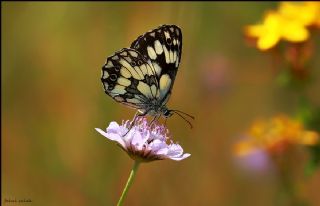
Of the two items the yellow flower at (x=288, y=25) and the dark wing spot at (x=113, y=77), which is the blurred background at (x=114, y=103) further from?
the dark wing spot at (x=113, y=77)

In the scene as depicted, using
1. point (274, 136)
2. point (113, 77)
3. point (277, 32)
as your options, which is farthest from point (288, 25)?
point (113, 77)

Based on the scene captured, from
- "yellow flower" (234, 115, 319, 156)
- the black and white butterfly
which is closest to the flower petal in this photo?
the black and white butterfly

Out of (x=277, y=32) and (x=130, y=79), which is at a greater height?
(x=277, y=32)

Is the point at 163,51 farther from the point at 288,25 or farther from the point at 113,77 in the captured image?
the point at 288,25

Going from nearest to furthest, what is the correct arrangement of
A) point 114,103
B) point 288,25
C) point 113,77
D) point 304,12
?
point 113,77 < point 288,25 < point 304,12 < point 114,103

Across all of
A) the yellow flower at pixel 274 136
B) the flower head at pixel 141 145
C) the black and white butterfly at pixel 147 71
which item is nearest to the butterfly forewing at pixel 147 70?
the black and white butterfly at pixel 147 71

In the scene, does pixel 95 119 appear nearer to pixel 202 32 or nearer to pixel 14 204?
pixel 14 204
